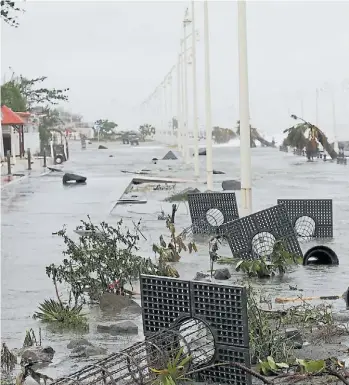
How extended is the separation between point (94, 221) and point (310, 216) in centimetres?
700

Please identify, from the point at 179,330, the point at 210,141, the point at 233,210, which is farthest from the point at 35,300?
the point at 210,141

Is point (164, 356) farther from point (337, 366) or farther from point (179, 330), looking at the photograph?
point (337, 366)

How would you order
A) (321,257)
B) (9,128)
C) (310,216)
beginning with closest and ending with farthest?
1. (321,257)
2. (310,216)
3. (9,128)

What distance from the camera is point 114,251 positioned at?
11.6m

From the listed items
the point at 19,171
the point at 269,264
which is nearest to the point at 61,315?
the point at 269,264

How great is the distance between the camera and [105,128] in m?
188

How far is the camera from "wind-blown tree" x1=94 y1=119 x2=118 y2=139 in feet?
612

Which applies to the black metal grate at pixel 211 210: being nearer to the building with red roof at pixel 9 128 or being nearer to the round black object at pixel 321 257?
the round black object at pixel 321 257

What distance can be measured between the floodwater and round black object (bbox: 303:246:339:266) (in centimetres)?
19

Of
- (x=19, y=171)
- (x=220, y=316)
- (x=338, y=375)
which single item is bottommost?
(x=19, y=171)

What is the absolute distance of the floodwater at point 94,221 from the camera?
35.1ft

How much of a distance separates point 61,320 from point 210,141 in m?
21.8

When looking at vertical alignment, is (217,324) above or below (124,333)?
above

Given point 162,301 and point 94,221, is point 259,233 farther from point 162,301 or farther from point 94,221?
point 94,221
